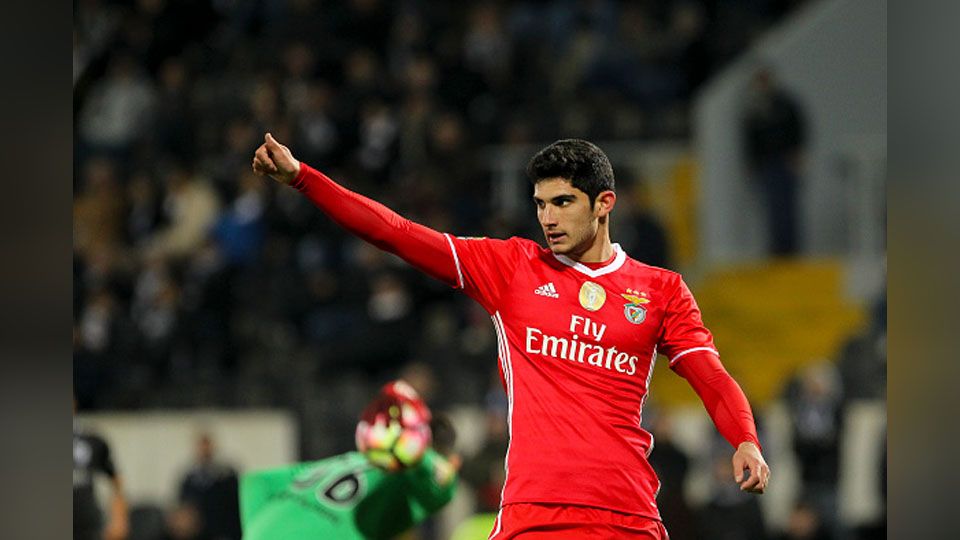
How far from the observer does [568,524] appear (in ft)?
13.3

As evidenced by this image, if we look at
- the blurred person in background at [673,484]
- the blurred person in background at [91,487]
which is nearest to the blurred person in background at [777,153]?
the blurred person in background at [673,484]

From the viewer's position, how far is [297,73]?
1441 cm

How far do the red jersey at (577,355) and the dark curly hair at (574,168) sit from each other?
28 cm

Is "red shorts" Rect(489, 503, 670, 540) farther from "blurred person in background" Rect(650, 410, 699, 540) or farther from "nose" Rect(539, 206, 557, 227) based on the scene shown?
"blurred person in background" Rect(650, 410, 699, 540)

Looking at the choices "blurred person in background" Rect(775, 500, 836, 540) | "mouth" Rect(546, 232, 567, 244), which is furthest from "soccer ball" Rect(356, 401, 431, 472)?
"blurred person in background" Rect(775, 500, 836, 540)

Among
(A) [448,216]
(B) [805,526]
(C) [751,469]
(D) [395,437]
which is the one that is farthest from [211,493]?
(C) [751,469]

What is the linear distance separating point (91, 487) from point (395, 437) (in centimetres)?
435

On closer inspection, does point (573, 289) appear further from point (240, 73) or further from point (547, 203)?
point (240, 73)

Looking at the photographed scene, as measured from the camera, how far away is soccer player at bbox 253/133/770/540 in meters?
4.08

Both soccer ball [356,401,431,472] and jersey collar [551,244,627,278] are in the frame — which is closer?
jersey collar [551,244,627,278]

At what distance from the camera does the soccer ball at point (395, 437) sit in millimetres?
5664
